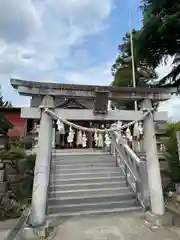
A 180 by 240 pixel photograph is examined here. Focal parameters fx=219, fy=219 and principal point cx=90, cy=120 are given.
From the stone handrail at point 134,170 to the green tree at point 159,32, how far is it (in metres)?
3.69

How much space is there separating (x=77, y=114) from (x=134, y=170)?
2.59m

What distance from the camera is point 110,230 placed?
3.88 m

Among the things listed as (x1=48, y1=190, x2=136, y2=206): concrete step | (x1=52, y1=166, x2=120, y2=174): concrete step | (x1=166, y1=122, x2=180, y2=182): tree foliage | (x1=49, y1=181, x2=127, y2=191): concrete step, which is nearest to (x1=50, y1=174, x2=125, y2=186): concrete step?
(x1=49, y1=181, x2=127, y2=191): concrete step

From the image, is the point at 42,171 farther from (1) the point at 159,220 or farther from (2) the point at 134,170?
(2) the point at 134,170

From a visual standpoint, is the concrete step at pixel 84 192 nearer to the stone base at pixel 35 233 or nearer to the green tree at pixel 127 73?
the stone base at pixel 35 233

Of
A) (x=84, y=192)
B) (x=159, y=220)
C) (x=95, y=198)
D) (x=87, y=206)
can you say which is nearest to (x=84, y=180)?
(x=84, y=192)

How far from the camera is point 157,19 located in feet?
24.1

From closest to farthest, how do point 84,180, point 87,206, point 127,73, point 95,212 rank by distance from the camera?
point 95,212 → point 87,206 → point 84,180 → point 127,73

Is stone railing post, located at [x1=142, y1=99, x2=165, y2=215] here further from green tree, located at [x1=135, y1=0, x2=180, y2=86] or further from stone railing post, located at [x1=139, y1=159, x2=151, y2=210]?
green tree, located at [x1=135, y1=0, x2=180, y2=86]

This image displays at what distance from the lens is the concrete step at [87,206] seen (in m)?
4.94

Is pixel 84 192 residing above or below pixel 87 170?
below

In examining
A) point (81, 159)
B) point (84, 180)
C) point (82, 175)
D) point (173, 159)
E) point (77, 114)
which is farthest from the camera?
point (81, 159)

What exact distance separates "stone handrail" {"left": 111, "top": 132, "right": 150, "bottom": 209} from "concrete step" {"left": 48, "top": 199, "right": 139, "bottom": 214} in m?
0.38

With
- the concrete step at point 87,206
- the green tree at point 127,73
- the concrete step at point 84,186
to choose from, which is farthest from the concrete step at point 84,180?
the green tree at point 127,73
